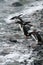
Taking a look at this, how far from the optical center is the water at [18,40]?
3533mm

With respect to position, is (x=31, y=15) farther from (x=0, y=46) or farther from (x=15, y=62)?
(x=15, y=62)

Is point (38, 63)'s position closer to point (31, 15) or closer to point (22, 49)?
point (22, 49)

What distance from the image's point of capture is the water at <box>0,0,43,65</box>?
353 cm

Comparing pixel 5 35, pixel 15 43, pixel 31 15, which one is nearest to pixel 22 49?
pixel 15 43

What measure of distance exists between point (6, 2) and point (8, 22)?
5.31 feet

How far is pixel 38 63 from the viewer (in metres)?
A: 3.41

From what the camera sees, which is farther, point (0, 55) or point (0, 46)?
point (0, 46)

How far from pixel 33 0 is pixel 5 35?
2680 millimetres

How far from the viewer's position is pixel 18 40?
412cm

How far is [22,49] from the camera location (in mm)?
3801

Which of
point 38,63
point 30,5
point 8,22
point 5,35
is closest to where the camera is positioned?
point 38,63

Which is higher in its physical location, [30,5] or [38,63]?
[30,5]

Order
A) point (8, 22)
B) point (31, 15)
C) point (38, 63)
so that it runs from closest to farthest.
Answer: point (38, 63) → point (8, 22) → point (31, 15)

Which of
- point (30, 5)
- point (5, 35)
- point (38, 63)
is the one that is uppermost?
point (30, 5)
